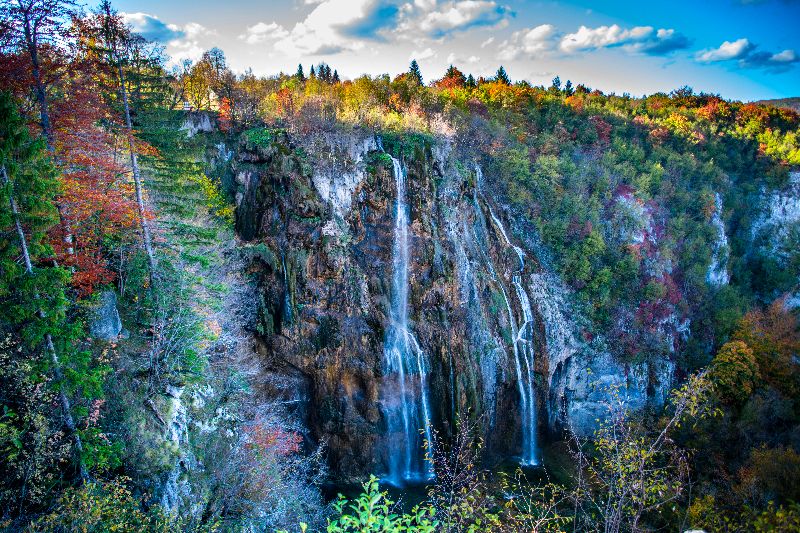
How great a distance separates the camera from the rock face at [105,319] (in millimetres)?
13586

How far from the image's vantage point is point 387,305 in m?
26.4

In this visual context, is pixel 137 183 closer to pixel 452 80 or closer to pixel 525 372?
pixel 525 372

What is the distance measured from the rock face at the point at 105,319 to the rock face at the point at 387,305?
10744 mm

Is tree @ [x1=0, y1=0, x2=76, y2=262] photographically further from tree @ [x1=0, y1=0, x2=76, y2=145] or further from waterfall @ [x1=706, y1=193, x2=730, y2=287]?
waterfall @ [x1=706, y1=193, x2=730, y2=287]

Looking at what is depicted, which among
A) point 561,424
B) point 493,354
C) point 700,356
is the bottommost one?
point 561,424

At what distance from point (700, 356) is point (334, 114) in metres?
32.6

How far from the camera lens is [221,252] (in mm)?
23688

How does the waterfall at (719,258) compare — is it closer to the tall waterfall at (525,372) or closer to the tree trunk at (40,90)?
the tall waterfall at (525,372)

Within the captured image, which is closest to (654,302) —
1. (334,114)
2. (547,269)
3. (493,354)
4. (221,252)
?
(547,269)

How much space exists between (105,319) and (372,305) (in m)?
14.7

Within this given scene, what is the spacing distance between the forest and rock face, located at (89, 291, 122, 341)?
0.29ft

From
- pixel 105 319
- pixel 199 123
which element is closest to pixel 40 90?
pixel 105 319

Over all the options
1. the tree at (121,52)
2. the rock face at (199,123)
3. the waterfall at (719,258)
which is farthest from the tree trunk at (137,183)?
the waterfall at (719,258)

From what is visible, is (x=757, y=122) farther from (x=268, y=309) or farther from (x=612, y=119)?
(x=268, y=309)
